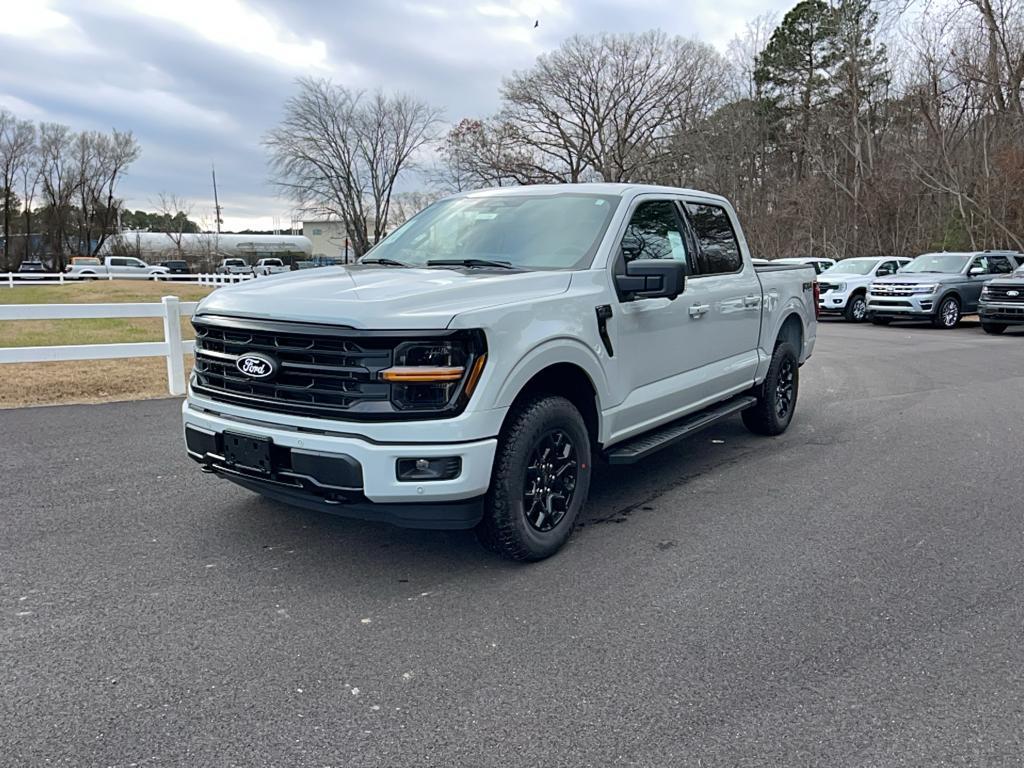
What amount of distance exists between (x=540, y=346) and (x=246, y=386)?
1.48m

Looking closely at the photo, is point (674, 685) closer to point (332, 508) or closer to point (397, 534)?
point (332, 508)

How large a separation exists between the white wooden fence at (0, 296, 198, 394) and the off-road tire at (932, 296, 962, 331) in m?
→ 16.9

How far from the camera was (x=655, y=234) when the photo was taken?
5211 mm

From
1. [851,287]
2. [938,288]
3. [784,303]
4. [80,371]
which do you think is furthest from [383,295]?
[851,287]

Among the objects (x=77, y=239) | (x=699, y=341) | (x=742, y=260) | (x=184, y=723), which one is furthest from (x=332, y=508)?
(x=77, y=239)

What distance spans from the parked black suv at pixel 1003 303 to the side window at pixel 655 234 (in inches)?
563

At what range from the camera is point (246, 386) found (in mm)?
3926

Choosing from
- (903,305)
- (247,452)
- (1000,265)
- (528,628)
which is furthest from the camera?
(1000,265)

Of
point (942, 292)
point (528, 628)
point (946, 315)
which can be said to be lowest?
point (528, 628)

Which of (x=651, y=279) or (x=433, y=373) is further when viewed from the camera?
(x=651, y=279)

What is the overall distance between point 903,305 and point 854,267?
4134 millimetres

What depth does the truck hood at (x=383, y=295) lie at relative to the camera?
11.5ft

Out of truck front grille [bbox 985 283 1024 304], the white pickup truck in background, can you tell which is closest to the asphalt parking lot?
truck front grille [bbox 985 283 1024 304]

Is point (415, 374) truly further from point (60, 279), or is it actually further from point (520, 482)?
point (60, 279)
